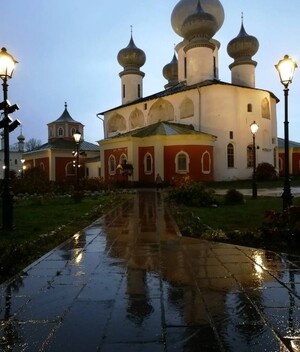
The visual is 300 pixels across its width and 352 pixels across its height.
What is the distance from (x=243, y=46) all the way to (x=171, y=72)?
37.1 ft

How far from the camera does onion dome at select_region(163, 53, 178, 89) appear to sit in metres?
47.2

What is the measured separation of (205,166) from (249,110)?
8.57 meters

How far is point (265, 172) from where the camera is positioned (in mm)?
35875

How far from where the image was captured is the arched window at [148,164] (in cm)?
3275

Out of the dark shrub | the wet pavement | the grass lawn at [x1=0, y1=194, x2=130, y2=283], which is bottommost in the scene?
the wet pavement

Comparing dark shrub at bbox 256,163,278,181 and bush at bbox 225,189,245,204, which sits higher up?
dark shrub at bbox 256,163,278,181

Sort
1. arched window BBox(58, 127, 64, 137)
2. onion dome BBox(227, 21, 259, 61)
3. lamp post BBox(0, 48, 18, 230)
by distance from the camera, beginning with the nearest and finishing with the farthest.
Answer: lamp post BBox(0, 48, 18, 230)
onion dome BBox(227, 21, 259, 61)
arched window BBox(58, 127, 64, 137)

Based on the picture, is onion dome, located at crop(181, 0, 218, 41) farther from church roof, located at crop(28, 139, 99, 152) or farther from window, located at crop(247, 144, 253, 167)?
church roof, located at crop(28, 139, 99, 152)

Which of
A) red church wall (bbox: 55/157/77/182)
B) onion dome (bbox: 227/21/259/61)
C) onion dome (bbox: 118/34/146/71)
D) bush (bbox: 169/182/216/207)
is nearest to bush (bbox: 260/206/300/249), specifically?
bush (bbox: 169/182/216/207)

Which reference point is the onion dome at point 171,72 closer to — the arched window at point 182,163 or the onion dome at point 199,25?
the onion dome at point 199,25

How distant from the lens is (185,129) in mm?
33844

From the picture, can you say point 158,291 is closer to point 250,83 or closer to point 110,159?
point 110,159

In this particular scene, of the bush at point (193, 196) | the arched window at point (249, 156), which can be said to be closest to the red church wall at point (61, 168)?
the arched window at point (249, 156)

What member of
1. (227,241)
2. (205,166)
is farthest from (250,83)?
(227,241)
